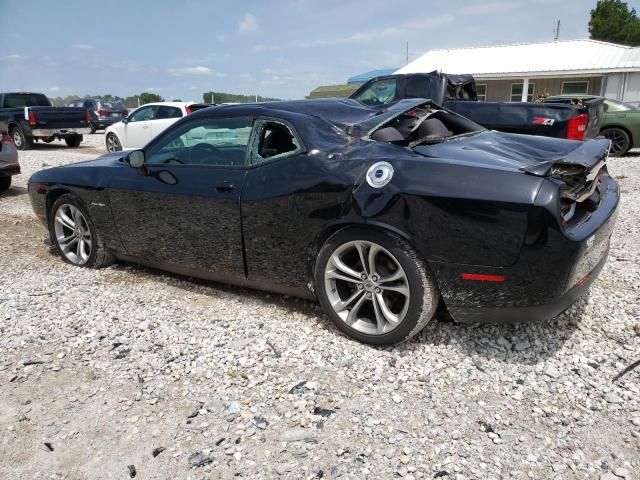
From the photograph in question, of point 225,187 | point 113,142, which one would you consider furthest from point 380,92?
point 113,142

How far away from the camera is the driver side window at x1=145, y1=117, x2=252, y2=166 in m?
3.59

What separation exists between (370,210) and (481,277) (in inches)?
27.8

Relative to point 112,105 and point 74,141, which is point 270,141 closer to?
point 74,141

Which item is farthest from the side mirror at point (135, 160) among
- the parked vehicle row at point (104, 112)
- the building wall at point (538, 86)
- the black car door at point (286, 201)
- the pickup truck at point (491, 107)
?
the building wall at point (538, 86)

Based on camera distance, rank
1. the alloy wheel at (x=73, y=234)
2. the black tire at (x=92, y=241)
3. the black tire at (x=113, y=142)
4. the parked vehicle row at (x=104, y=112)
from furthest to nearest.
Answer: the parked vehicle row at (x=104, y=112) < the black tire at (x=113, y=142) < the alloy wheel at (x=73, y=234) < the black tire at (x=92, y=241)

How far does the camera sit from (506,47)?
2881 cm

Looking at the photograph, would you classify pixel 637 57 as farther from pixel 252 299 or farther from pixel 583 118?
pixel 252 299

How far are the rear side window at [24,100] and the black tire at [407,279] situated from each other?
16475 millimetres

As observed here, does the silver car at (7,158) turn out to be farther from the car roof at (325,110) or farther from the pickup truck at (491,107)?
the car roof at (325,110)

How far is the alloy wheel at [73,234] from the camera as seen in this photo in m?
4.66

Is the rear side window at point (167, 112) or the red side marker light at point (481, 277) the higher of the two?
the rear side window at point (167, 112)

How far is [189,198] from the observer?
3.69 metres

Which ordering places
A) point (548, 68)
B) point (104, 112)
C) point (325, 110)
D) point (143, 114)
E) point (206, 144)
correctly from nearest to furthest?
point (325, 110) < point (206, 144) < point (143, 114) < point (104, 112) < point (548, 68)

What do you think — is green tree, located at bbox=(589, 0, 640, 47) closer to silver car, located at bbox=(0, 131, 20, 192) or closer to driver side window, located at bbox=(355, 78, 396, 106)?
driver side window, located at bbox=(355, 78, 396, 106)
